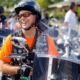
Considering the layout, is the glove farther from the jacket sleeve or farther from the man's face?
the man's face

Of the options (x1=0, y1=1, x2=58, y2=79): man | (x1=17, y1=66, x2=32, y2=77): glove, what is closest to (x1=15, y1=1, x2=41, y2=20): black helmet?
(x1=0, y1=1, x2=58, y2=79): man

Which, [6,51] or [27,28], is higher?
[27,28]

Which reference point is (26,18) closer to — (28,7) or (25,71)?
(28,7)

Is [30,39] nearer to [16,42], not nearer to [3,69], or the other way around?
[16,42]

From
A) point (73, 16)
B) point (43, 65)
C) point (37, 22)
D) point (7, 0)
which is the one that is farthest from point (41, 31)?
point (7, 0)

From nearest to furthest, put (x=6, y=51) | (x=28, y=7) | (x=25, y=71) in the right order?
1. (x=25, y=71)
2. (x=6, y=51)
3. (x=28, y=7)

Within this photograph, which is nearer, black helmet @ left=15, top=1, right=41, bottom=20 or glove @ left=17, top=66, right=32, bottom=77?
glove @ left=17, top=66, right=32, bottom=77

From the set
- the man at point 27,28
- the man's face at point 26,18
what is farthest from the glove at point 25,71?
the man's face at point 26,18

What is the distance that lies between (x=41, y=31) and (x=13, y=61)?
1.73 ft

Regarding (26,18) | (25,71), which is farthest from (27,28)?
(25,71)

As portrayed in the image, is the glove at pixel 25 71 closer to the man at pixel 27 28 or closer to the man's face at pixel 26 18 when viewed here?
the man at pixel 27 28

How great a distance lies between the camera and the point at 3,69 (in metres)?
3.67

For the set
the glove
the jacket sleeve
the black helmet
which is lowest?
the glove

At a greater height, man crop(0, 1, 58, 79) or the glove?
man crop(0, 1, 58, 79)
